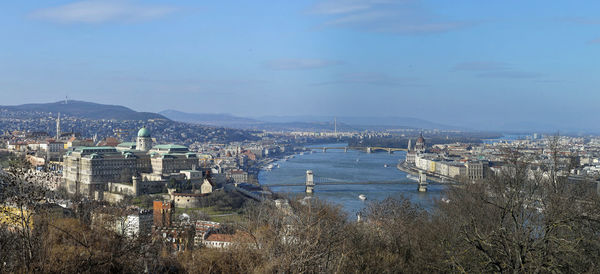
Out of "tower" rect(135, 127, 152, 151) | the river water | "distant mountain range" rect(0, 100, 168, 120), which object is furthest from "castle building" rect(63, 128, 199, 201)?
"distant mountain range" rect(0, 100, 168, 120)

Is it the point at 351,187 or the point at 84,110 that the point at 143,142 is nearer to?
the point at 351,187

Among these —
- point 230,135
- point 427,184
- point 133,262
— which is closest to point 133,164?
point 427,184

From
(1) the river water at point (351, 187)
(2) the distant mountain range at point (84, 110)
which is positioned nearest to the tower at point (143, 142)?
(1) the river water at point (351, 187)

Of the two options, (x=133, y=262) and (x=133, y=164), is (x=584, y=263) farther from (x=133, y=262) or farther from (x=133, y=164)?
(x=133, y=164)

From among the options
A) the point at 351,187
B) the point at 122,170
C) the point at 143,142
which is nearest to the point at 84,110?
the point at 143,142

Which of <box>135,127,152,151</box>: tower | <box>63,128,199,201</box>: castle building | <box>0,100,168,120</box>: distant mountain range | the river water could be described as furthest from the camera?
<box>0,100,168,120</box>: distant mountain range

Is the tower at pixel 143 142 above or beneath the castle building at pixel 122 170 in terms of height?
above

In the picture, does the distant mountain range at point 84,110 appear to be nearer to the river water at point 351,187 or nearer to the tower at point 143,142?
the river water at point 351,187

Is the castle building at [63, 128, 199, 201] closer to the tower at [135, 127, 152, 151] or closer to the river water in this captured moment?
the tower at [135, 127, 152, 151]
